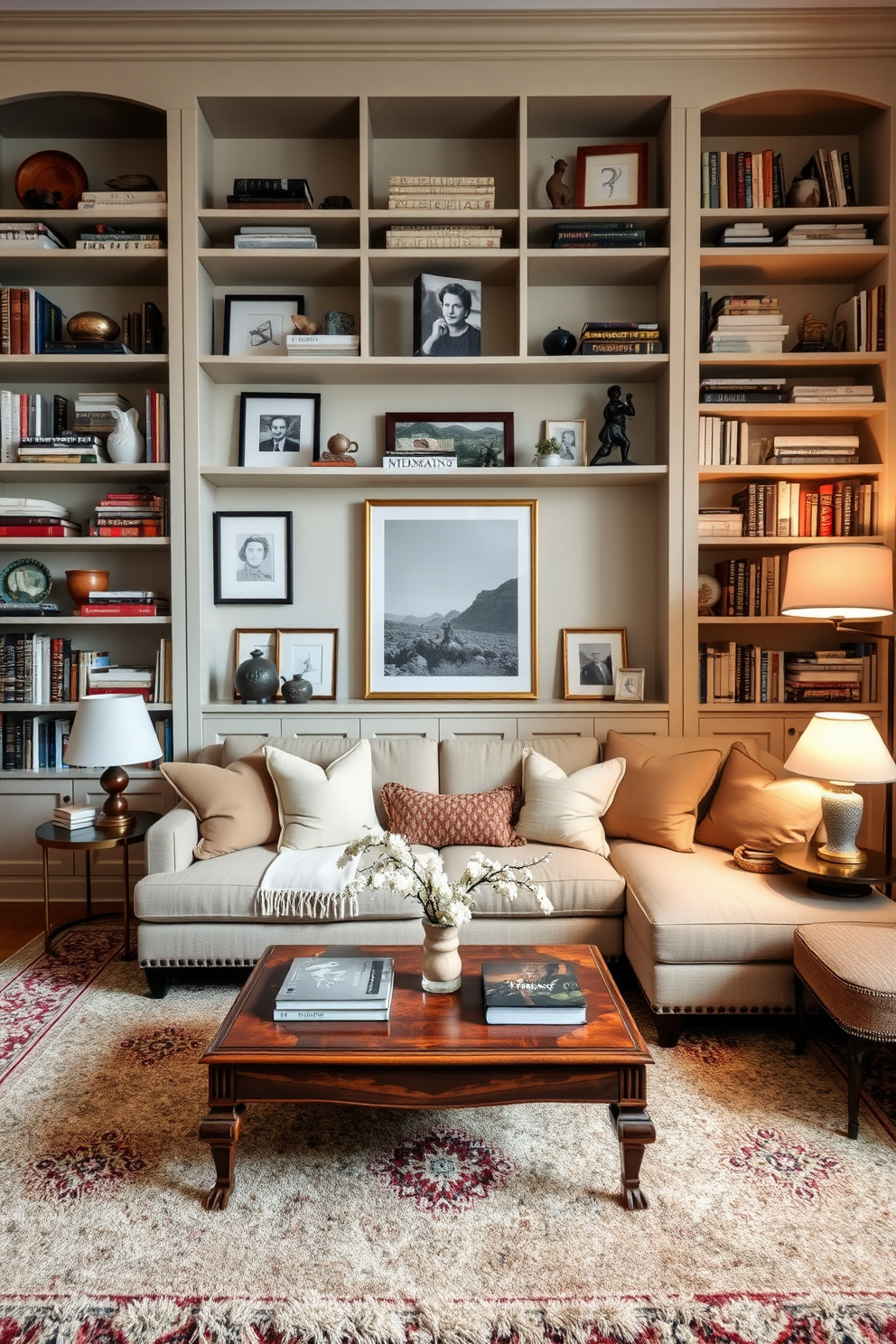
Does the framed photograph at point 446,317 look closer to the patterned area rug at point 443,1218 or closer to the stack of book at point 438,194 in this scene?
the stack of book at point 438,194

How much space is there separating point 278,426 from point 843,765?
2788 mm

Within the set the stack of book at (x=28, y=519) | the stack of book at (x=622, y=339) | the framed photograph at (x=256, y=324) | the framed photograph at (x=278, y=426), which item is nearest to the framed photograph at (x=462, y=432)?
the framed photograph at (x=278, y=426)

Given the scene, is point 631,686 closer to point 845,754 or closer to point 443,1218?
point 845,754

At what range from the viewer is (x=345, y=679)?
3904 mm

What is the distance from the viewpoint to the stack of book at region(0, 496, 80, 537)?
364 cm

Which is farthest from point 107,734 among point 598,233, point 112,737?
point 598,233

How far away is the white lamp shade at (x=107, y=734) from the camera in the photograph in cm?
306

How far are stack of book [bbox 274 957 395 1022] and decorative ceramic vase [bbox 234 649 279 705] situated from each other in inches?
69.6

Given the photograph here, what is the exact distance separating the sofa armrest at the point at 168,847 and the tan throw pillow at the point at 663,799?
62.9 inches

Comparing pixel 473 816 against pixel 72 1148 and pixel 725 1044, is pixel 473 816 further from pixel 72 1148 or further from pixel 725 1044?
pixel 72 1148

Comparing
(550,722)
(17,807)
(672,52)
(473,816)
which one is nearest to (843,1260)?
(473,816)

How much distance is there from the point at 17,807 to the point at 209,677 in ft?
3.40

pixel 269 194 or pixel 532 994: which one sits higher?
pixel 269 194

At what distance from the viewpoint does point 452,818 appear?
10.2ft
